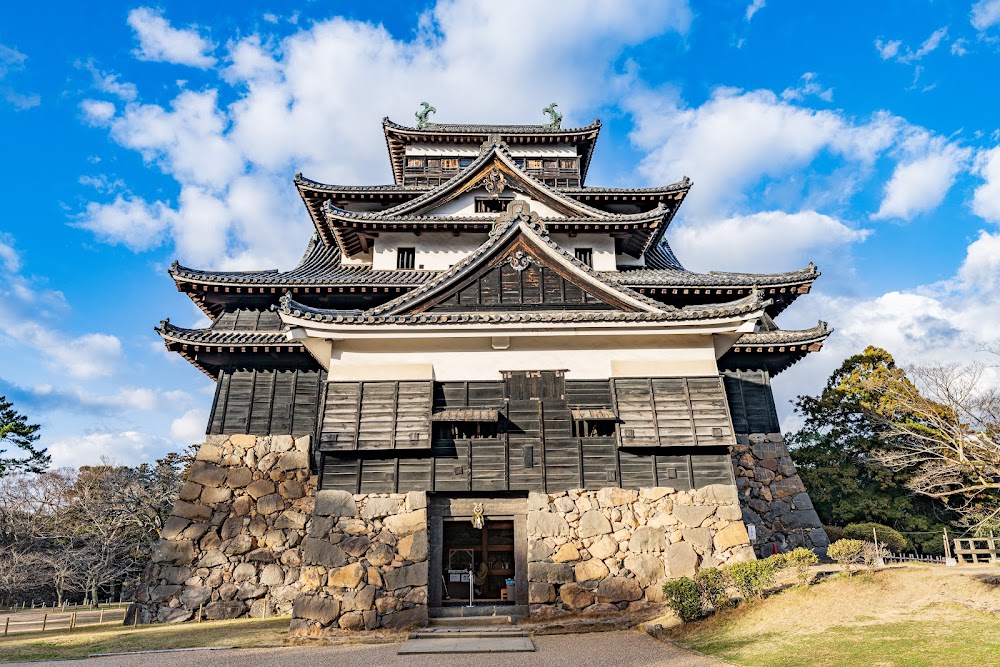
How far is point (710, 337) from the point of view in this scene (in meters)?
13.7

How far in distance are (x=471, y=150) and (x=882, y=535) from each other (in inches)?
877

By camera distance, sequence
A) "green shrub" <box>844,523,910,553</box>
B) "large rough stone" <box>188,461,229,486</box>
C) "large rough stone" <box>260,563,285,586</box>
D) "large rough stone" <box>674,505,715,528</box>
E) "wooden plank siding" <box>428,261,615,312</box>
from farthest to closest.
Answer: "green shrub" <box>844,523,910,553</box>
"large rough stone" <box>188,461,229,486</box>
"large rough stone" <box>260,563,285,586</box>
"wooden plank siding" <box>428,261,615,312</box>
"large rough stone" <box>674,505,715,528</box>

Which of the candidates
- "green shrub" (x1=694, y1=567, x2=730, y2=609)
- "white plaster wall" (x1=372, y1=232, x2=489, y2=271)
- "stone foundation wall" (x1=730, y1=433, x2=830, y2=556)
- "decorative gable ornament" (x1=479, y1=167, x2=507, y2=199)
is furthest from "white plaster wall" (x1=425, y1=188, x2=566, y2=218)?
"green shrub" (x1=694, y1=567, x2=730, y2=609)

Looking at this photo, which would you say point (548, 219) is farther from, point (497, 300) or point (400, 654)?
point (400, 654)

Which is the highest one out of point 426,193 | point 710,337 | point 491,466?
point 426,193

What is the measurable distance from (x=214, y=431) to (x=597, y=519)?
11591mm

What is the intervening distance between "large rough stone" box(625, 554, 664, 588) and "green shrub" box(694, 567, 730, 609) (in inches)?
47.1

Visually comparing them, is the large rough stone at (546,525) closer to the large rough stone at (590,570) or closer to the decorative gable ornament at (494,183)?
the large rough stone at (590,570)

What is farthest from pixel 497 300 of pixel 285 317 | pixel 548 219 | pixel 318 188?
pixel 318 188

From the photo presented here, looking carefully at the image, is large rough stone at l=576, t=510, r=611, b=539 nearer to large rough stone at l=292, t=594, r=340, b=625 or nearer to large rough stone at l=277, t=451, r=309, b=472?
large rough stone at l=292, t=594, r=340, b=625

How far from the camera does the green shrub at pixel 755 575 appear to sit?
34.9ft

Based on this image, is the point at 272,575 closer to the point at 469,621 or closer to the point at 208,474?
the point at 208,474

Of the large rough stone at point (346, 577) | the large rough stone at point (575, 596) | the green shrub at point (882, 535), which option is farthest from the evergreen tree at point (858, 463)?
the large rough stone at point (346, 577)

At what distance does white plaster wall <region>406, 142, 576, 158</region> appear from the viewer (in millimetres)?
26141
